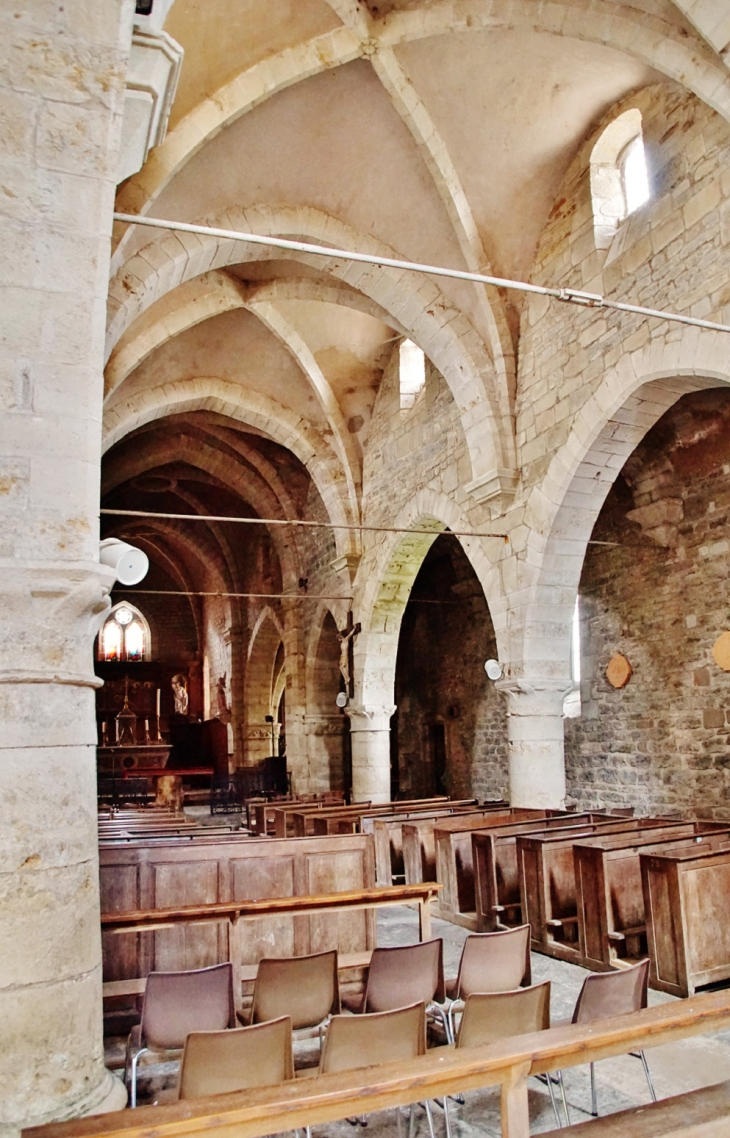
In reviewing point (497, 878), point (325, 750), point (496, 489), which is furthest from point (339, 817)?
point (325, 750)

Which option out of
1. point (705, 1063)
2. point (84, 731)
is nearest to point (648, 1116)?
point (705, 1063)

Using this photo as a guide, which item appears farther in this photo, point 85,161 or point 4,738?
point 85,161

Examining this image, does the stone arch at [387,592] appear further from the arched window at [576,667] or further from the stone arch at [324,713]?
the stone arch at [324,713]

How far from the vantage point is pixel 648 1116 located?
255cm

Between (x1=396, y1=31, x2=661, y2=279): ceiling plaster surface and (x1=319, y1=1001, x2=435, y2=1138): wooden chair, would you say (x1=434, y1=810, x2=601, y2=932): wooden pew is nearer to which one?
(x1=319, y1=1001, x2=435, y2=1138): wooden chair

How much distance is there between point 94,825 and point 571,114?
8.10 m

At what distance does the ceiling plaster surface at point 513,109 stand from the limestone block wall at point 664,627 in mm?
2941

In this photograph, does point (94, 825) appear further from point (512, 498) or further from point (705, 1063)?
point (512, 498)

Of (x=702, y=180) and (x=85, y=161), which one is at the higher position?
(x=702, y=180)

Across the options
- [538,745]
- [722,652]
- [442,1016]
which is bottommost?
[442,1016]

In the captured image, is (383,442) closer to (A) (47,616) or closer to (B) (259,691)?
(B) (259,691)

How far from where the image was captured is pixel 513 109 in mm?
8547

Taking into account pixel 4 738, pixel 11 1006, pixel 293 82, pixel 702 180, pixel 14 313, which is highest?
pixel 293 82

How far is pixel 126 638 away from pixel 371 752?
52.9 feet
